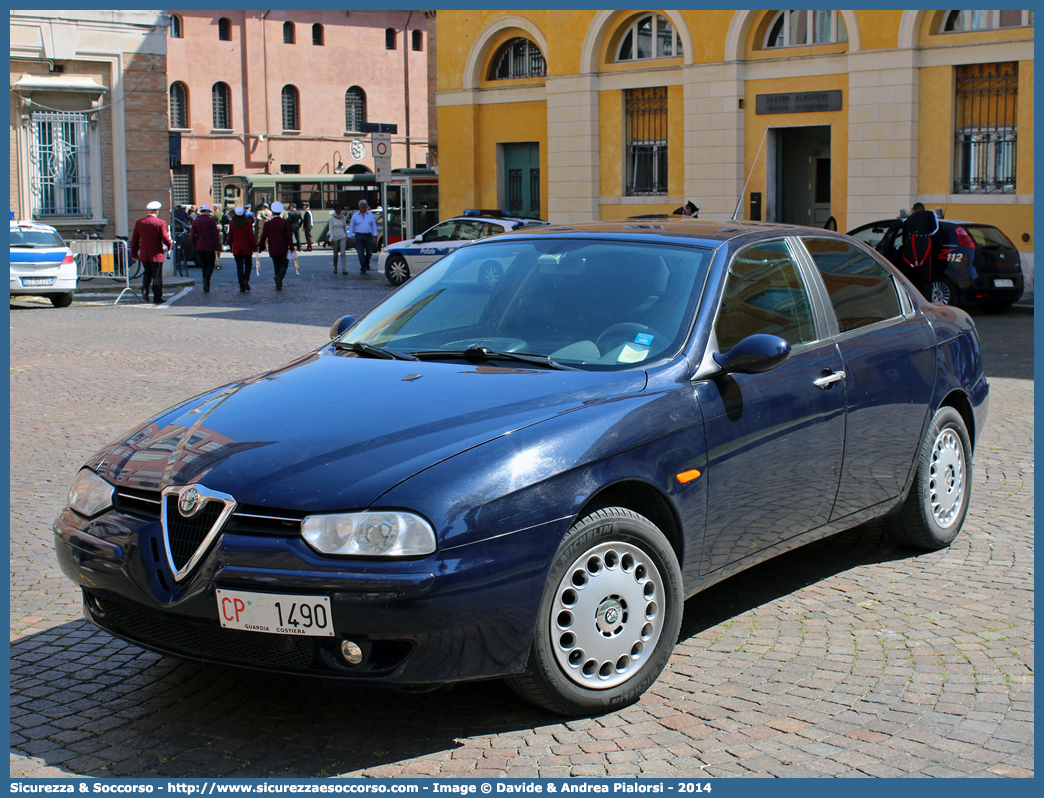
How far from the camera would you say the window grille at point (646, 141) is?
29.8 meters

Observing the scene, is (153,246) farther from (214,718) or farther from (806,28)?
(214,718)

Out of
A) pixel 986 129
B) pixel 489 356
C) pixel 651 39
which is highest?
pixel 651 39

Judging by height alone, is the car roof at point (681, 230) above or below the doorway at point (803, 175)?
below

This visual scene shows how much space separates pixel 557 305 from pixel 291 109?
201ft

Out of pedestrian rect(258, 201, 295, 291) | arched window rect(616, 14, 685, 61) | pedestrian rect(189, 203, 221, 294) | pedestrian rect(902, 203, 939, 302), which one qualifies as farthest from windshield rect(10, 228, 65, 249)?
pedestrian rect(902, 203, 939, 302)

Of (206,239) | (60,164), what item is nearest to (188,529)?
(206,239)

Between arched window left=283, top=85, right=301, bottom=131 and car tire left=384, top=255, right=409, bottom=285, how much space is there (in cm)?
3741

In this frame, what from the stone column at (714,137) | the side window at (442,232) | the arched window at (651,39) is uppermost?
the arched window at (651,39)

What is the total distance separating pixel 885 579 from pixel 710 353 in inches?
66.1

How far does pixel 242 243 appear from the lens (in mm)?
25984

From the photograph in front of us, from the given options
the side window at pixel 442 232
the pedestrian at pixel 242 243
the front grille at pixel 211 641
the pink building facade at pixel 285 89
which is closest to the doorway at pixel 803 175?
the side window at pixel 442 232

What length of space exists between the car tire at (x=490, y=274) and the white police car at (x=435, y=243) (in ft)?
68.6

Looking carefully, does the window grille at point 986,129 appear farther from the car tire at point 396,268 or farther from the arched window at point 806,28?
the car tire at point 396,268

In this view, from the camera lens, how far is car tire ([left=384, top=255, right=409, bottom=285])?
2792 cm
